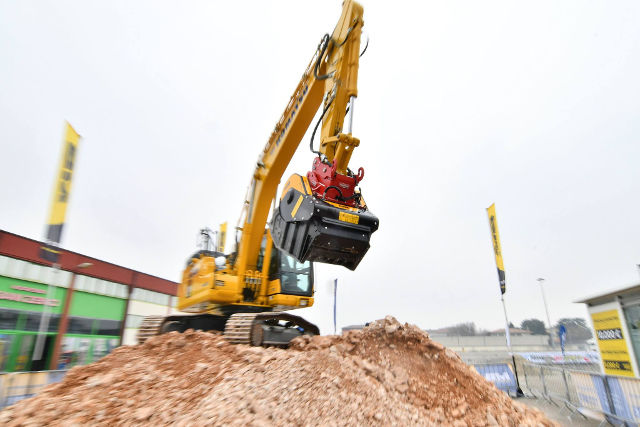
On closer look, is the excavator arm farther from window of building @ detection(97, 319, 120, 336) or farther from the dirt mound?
window of building @ detection(97, 319, 120, 336)

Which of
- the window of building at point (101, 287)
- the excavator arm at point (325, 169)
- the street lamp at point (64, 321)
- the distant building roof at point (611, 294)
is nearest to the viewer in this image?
the excavator arm at point (325, 169)

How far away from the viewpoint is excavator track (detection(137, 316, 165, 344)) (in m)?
7.28

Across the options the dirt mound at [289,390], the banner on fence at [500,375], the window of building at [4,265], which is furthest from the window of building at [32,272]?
the banner on fence at [500,375]

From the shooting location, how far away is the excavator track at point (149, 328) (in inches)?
286

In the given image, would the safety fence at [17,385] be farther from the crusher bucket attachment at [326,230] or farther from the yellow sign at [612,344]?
the yellow sign at [612,344]

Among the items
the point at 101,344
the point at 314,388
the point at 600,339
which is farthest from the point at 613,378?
the point at 101,344

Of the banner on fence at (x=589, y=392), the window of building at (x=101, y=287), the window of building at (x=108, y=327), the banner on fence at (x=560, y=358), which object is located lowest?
the banner on fence at (x=560, y=358)

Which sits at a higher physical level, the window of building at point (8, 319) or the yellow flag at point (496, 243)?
the yellow flag at point (496, 243)

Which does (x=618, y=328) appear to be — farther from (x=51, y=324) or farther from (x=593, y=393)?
(x=51, y=324)

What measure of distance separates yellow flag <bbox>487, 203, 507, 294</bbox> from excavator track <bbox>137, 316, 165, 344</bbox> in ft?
34.6

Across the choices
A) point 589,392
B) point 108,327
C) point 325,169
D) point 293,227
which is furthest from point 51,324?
point 589,392

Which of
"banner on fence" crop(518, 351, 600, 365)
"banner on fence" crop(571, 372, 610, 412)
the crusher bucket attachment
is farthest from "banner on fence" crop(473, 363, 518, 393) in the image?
the crusher bucket attachment

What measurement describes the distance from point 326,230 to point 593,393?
7518 millimetres

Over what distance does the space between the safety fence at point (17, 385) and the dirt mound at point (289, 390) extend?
5.47 metres
